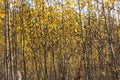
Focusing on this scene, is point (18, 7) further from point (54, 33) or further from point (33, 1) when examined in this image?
point (54, 33)

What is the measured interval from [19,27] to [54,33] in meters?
3.15

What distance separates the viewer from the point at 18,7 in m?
14.7

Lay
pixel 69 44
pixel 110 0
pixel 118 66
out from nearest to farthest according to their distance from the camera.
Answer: pixel 118 66
pixel 110 0
pixel 69 44

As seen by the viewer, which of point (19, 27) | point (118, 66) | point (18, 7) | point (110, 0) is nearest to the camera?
point (118, 66)

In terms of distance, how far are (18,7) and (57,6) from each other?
13.5ft

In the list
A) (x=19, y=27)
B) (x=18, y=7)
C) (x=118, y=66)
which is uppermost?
(x=18, y=7)

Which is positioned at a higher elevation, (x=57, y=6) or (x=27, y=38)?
(x=57, y=6)

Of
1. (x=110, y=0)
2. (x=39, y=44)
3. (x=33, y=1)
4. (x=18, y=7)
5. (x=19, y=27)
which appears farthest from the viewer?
(x=39, y=44)

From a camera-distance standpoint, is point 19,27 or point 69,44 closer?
point 19,27

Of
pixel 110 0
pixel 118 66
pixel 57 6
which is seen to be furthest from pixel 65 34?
pixel 118 66

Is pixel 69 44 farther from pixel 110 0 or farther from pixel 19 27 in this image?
pixel 110 0

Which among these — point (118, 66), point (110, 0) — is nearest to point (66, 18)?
point (110, 0)

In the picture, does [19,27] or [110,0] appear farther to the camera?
[19,27]

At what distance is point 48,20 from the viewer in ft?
55.4
